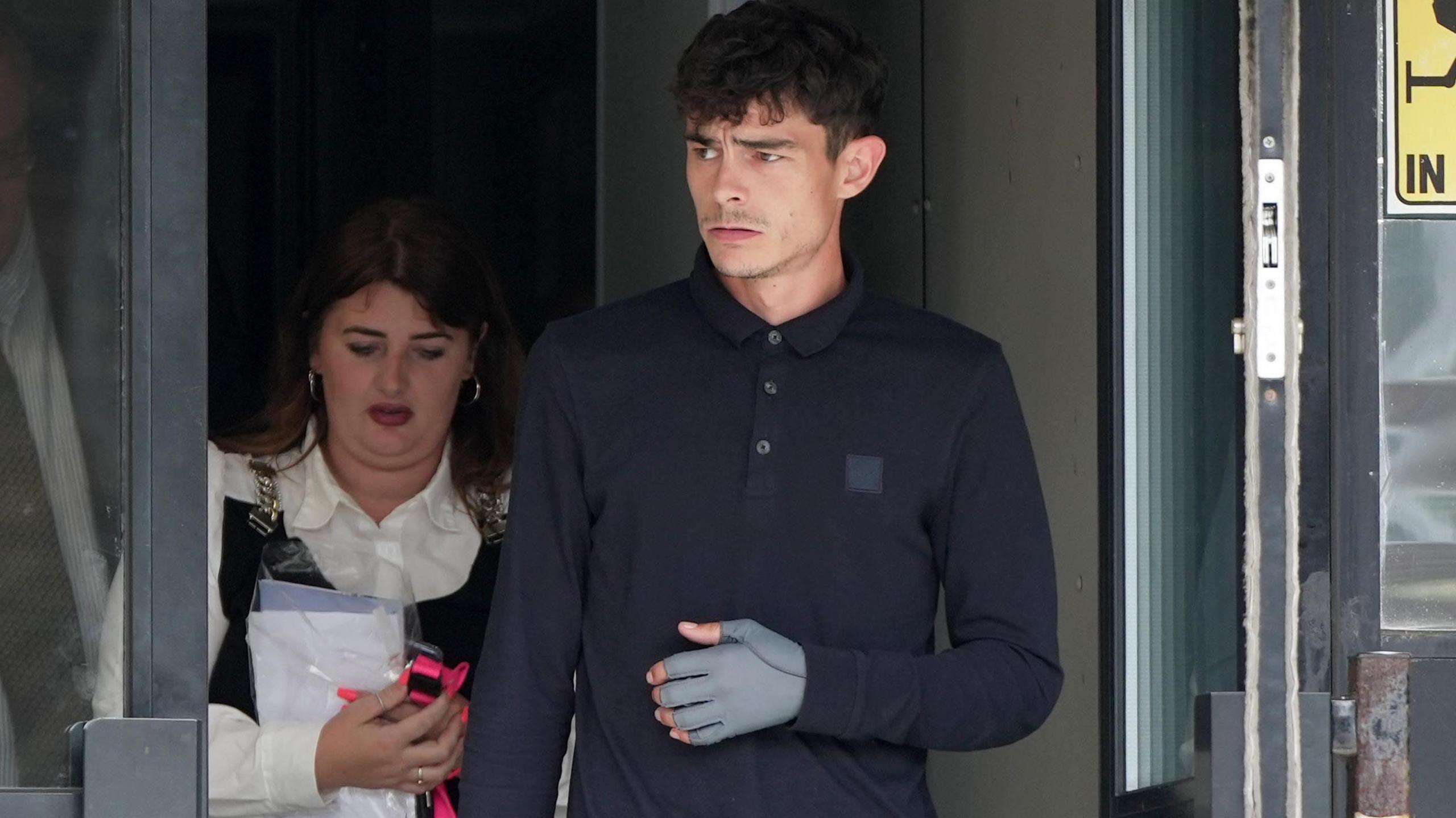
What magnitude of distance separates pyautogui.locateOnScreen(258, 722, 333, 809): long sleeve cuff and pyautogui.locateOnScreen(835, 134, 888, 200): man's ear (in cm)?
89

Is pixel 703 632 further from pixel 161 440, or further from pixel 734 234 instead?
pixel 161 440

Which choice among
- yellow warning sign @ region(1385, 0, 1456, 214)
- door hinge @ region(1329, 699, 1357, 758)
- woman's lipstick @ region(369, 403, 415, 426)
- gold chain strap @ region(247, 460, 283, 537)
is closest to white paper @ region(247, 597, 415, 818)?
gold chain strap @ region(247, 460, 283, 537)

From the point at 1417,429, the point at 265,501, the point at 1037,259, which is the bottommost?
the point at 265,501

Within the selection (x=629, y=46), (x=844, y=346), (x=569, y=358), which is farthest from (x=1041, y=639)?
(x=629, y=46)

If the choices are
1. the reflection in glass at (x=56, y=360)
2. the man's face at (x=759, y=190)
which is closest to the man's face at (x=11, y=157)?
the reflection in glass at (x=56, y=360)

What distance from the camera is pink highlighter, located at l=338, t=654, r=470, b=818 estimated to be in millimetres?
2316

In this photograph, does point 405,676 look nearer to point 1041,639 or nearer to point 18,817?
point 18,817

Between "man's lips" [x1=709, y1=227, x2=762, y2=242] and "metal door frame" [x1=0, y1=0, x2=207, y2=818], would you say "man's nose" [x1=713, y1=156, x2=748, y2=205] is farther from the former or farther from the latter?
"metal door frame" [x1=0, y1=0, x2=207, y2=818]

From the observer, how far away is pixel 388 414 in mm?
2553

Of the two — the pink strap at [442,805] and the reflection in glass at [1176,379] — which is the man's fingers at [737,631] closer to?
the reflection in glass at [1176,379]

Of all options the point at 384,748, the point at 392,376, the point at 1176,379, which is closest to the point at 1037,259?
the point at 1176,379

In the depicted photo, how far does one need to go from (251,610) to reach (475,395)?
0.47m

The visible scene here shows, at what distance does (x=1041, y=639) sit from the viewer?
6.09 ft

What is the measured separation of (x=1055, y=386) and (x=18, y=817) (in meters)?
1.49
